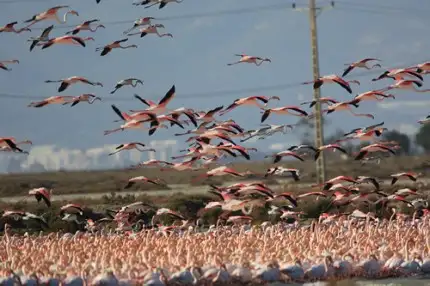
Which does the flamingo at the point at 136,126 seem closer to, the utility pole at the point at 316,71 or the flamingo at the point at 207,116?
the flamingo at the point at 207,116

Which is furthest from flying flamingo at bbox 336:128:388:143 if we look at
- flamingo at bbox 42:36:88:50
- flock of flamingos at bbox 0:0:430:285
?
flamingo at bbox 42:36:88:50

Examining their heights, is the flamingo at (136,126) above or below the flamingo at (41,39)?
below

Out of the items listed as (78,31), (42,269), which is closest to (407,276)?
(42,269)

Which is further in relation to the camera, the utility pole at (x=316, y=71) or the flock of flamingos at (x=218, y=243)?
the utility pole at (x=316, y=71)

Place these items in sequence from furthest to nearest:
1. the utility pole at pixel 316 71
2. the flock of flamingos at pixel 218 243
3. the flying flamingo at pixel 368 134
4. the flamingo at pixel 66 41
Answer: the utility pole at pixel 316 71
the flying flamingo at pixel 368 134
the flamingo at pixel 66 41
the flock of flamingos at pixel 218 243

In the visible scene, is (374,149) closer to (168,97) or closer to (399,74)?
(399,74)

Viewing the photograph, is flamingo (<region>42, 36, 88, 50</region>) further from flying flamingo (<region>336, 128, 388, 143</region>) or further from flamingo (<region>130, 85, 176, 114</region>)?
flying flamingo (<region>336, 128, 388, 143</region>)

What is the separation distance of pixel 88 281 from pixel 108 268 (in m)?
1.09

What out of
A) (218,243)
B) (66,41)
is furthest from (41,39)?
(218,243)

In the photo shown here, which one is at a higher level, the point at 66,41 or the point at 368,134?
the point at 66,41

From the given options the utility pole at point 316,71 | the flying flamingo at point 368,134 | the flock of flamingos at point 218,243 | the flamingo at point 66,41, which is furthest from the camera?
the utility pole at point 316,71

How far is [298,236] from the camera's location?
33906 millimetres

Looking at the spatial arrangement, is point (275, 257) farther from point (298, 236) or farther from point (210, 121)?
point (210, 121)

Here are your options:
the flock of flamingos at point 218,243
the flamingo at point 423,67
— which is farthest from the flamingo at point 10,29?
the flamingo at point 423,67
